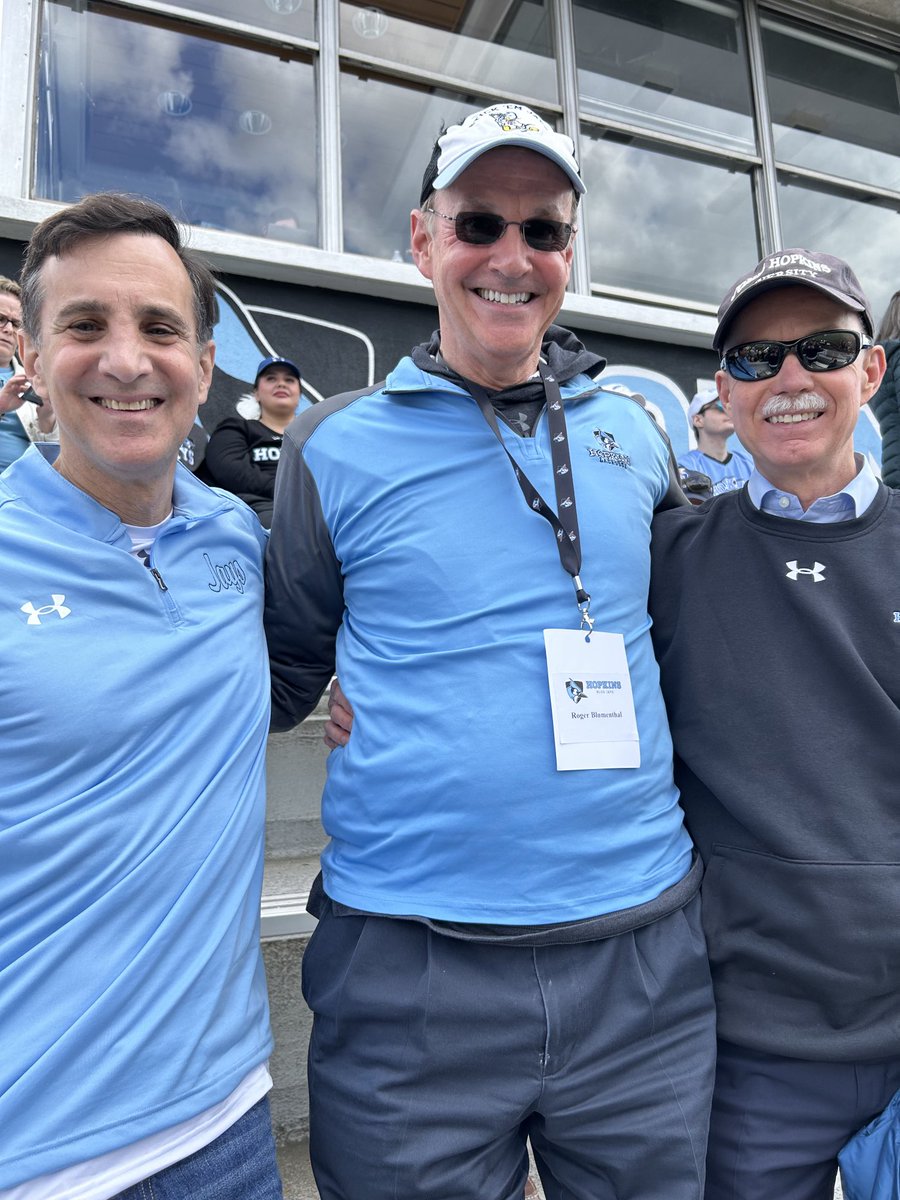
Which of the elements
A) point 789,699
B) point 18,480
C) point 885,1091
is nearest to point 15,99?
point 18,480

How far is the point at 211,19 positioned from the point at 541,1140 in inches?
260

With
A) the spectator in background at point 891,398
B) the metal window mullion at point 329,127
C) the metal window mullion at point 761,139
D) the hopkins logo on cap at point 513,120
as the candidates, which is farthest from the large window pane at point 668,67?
the hopkins logo on cap at point 513,120

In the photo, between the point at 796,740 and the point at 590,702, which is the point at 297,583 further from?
the point at 796,740

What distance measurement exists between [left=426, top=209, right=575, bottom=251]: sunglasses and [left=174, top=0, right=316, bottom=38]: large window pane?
5249 mm

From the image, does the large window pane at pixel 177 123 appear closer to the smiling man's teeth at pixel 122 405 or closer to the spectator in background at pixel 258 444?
the spectator in background at pixel 258 444

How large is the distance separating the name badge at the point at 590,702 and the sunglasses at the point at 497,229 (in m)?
0.82

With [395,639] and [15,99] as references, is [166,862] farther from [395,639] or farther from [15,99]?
A: [15,99]

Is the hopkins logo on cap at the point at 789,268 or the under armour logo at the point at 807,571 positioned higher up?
the hopkins logo on cap at the point at 789,268

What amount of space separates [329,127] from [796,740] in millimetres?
5716

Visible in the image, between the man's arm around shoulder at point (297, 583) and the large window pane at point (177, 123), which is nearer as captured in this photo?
the man's arm around shoulder at point (297, 583)

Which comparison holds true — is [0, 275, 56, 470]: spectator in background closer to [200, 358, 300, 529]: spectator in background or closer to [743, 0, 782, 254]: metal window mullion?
[200, 358, 300, 529]: spectator in background

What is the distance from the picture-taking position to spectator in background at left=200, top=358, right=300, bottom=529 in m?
4.06

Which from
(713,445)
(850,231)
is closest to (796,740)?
(713,445)

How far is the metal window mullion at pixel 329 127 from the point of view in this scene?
18.3 ft
